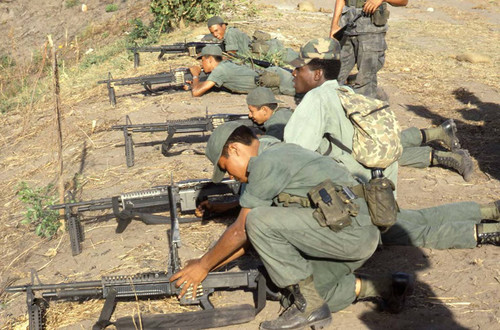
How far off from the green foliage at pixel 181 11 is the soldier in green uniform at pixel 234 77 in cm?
447

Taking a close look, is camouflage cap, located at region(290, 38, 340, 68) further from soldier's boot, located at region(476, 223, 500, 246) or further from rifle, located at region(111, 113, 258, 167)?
rifle, located at region(111, 113, 258, 167)

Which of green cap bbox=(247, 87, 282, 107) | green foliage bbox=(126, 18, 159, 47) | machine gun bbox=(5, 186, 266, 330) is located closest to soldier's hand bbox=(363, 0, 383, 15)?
green cap bbox=(247, 87, 282, 107)

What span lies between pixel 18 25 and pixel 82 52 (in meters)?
5.05

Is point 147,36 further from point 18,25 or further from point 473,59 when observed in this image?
point 18,25

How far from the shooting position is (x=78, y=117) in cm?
978

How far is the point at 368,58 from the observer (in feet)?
22.0

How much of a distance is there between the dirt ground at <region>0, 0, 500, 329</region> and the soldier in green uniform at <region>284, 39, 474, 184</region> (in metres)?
0.18

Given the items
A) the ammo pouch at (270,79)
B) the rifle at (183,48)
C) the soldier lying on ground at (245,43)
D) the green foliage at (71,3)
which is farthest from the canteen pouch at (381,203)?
the green foliage at (71,3)

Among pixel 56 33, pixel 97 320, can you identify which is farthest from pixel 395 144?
pixel 56 33

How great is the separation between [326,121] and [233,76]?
16.0 feet

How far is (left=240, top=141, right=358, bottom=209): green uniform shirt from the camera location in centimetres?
362

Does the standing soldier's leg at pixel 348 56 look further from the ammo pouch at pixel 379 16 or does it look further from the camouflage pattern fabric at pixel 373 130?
the camouflage pattern fabric at pixel 373 130

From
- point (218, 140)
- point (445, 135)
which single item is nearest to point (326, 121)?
point (218, 140)

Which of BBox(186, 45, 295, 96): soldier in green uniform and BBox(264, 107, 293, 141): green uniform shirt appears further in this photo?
BBox(186, 45, 295, 96): soldier in green uniform
